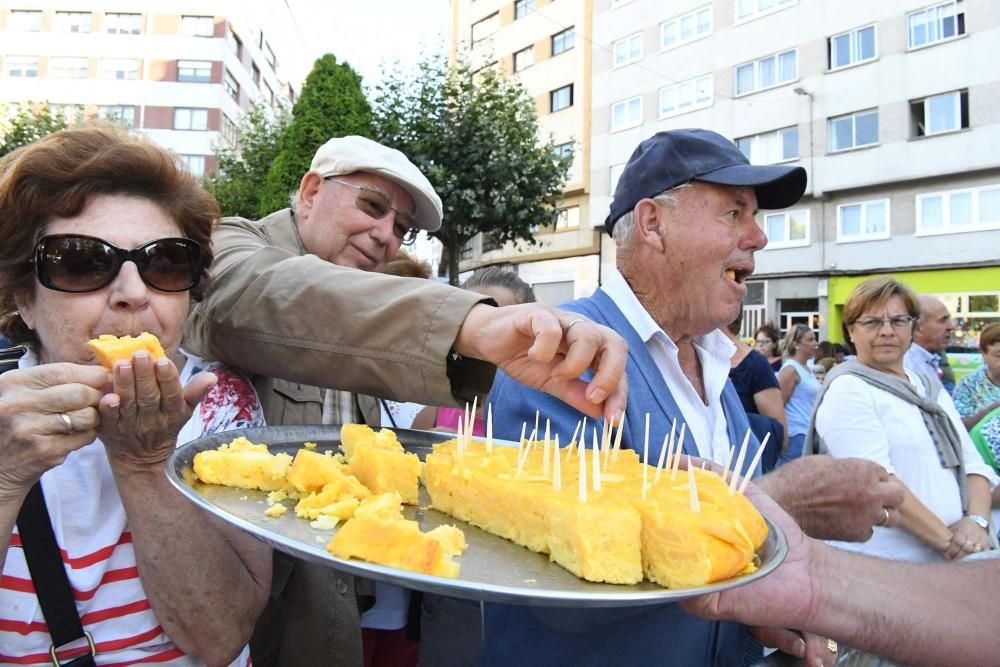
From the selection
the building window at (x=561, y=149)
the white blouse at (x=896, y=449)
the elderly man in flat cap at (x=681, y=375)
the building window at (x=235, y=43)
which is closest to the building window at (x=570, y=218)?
the building window at (x=561, y=149)

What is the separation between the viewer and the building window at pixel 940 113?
2148 centimetres

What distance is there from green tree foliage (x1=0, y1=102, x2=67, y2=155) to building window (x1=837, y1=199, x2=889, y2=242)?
2648 cm

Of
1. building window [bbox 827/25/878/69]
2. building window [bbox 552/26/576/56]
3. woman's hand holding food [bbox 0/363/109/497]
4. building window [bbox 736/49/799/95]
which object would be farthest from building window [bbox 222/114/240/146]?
woman's hand holding food [bbox 0/363/109/497]

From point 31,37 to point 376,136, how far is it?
4273 cm

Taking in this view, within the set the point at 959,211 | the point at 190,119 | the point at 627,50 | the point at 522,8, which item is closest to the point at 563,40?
the point at 522,8

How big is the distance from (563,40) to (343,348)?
3495 centimetres

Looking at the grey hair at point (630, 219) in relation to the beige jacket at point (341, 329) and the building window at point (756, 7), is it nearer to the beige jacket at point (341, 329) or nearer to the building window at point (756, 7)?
the beige jacket at point (341, 329)

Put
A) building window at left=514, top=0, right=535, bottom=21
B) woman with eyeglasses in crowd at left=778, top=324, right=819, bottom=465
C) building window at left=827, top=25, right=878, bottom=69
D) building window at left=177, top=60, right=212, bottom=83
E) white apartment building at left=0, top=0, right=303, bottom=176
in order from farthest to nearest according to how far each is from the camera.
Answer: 1. building window at left=177, top=60, right=212, bottom=83
2. white apartment building at left=0, top=0, right=303, bottom=176
3. building window at left=514, top=0, right=535, bottom=21
4. building window at left=827, top=25, right=878, bottom=69
5. woman with eyeglasses in crowd at left=778, top=324, right=819, bottom=465

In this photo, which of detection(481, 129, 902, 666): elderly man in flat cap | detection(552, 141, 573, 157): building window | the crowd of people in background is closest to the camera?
the crowd of people in background

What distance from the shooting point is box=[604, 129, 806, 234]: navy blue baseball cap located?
272 centimetres

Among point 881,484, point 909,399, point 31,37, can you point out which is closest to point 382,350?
point 881,484

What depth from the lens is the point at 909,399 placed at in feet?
13.8

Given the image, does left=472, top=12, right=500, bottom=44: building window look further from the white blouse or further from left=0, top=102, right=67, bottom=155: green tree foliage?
the white blouse

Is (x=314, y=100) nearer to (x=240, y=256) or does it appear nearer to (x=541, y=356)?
(x=240, y=256)
